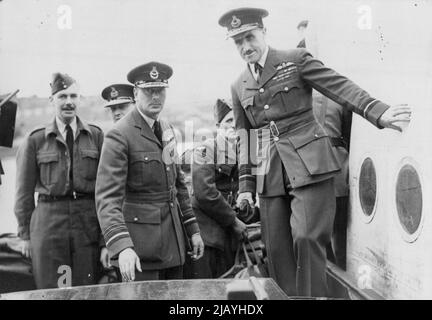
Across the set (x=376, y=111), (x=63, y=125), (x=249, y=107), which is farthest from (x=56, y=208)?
(x=376, y=111)

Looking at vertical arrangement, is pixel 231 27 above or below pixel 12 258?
above

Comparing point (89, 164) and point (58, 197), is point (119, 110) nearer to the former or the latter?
point (89, 164)

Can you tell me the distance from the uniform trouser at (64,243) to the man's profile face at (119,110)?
437 mm

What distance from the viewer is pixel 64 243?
2.52 metres

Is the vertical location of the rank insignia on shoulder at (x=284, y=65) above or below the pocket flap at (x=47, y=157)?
above

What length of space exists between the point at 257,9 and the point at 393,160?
3.06ft

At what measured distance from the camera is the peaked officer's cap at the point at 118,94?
2.50 meters

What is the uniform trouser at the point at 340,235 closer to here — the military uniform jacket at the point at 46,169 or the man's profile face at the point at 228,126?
the man's profile face at the point at 228,126

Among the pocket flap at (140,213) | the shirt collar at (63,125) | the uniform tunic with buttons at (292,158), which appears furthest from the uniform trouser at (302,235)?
the shirt collar at (63,125)

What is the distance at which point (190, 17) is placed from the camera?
8.06ft

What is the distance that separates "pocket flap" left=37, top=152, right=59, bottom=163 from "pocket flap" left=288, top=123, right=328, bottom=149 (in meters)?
1.14
